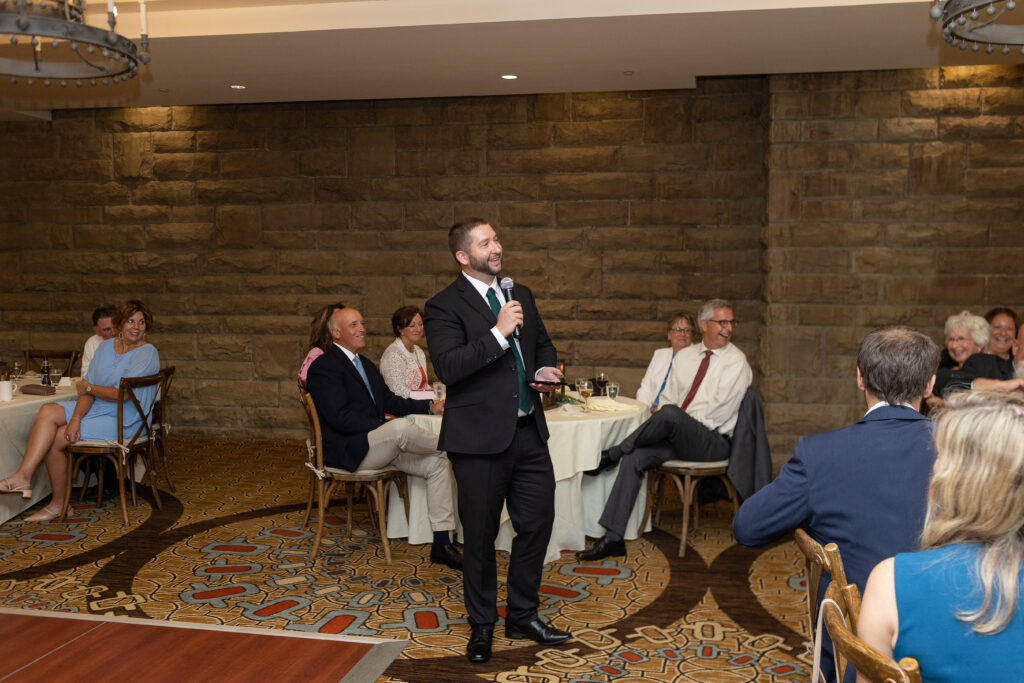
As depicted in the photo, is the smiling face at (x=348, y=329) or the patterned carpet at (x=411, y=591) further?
the smiling face at (x=348, y=329)

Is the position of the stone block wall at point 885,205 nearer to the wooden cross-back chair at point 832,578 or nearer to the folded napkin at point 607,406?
the folded napkin at point 607,406

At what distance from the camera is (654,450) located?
4770mm

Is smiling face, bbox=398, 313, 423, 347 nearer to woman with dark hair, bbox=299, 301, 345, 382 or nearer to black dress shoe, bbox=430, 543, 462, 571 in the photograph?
woman with dark hair, bbox=299, 301, 345, 382

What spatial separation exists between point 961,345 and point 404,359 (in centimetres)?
320

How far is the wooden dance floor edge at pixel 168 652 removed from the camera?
2.50 metres

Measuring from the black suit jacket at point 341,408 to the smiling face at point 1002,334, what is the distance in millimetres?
3767

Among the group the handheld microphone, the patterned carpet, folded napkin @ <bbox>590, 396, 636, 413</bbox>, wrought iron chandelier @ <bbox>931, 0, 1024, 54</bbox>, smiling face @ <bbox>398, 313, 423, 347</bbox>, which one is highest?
wrought iron chandelier @ <bbox>931, 0, 1024, 54</bbox>

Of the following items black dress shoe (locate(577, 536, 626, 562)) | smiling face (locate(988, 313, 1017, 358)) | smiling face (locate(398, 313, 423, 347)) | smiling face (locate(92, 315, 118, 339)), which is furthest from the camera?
smiling face (locate(92, 315, 118, 339))

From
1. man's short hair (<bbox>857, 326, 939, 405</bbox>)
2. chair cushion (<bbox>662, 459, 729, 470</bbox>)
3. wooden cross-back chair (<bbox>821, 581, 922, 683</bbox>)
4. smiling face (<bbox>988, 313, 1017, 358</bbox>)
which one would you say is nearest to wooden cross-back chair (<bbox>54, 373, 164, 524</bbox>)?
chair cushion (<bbox>662, 459, 729, 470</bbox>)

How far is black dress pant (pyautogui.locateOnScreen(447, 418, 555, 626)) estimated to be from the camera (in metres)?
3.32

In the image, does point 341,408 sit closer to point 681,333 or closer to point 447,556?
point 447,556

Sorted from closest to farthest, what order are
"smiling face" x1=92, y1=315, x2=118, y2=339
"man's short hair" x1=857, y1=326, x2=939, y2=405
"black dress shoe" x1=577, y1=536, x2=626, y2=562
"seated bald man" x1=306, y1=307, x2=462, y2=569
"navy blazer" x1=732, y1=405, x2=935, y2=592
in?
"navy blazer" x1=732, y1=405, x2=935, y2=592 < "man's short hair" x1=857, y1=326, x2=939, y2=405 < "seated bald man" x1=306, y1=307, x2=462, y2=569 < "black dress shoe" x1=577, y1=536, x2=626, y2=562 < "smiling face" x1=92, y1=315, x2=118, y2=339

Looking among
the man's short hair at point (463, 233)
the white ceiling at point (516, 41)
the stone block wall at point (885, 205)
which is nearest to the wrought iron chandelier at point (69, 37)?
the white ceiling at point (516, 41)

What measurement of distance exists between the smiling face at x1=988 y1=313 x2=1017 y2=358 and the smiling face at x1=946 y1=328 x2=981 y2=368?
21.8 inches
